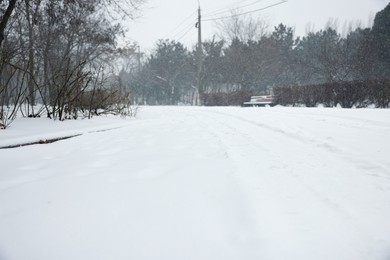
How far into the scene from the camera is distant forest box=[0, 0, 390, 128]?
17.5ft

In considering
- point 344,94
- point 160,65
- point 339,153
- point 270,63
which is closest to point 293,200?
point 339,153

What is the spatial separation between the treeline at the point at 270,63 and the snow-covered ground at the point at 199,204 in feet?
26.7

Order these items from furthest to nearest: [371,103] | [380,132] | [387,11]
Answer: [387,11]
[371,103]
[380,132]

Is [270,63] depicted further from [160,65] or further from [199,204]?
[199,204]

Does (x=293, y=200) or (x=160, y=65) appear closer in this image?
(x=293, y=200)

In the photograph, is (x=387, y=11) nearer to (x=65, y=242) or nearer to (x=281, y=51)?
(x=281, y=51)

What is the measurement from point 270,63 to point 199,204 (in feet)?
85.9

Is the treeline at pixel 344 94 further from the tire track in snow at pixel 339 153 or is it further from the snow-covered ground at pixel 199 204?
the snow-covered ground at pixel 199 204

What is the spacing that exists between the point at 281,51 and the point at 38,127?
26.7 metres

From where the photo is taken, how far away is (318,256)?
0.90 metres

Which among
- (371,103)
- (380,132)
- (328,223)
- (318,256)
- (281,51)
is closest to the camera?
(318,256)

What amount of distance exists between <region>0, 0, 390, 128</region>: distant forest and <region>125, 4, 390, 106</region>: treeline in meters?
0.09

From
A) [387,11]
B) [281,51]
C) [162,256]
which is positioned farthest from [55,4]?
[281,51]

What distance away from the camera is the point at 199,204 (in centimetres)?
127
